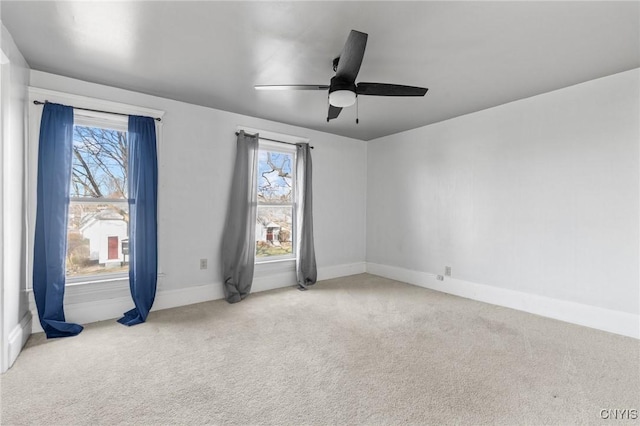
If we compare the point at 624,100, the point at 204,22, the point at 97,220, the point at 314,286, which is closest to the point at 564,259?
the point at 624,100

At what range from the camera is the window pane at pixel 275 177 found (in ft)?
14.6

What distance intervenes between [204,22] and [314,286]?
140 inches

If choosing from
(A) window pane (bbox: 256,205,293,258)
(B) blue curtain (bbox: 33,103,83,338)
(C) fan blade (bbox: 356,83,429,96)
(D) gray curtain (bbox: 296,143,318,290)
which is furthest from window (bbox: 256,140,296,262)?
(C) fan blade (bbox: 356,83,429,96)

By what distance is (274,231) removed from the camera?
460cm

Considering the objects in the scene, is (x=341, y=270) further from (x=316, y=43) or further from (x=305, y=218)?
(x=316, y=43)

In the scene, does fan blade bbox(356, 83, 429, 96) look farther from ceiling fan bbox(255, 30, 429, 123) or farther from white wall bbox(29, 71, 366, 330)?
white wall bbox(29, 71, 366, 330)

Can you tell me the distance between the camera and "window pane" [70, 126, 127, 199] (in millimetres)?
3111

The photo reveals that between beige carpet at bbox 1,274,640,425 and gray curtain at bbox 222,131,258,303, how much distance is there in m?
0.64

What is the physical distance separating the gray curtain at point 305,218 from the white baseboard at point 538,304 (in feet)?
5.06

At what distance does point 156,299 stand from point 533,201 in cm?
448

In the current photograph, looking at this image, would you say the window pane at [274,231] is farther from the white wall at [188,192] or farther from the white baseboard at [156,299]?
the white baseboard at [156,299]

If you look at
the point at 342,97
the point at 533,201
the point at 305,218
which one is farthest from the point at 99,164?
the point at 533,201

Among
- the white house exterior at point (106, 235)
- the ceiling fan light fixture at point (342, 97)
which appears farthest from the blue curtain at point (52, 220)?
the ceiling fan light fixture at point (342, 97)

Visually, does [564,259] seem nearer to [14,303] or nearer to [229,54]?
[229,54]
